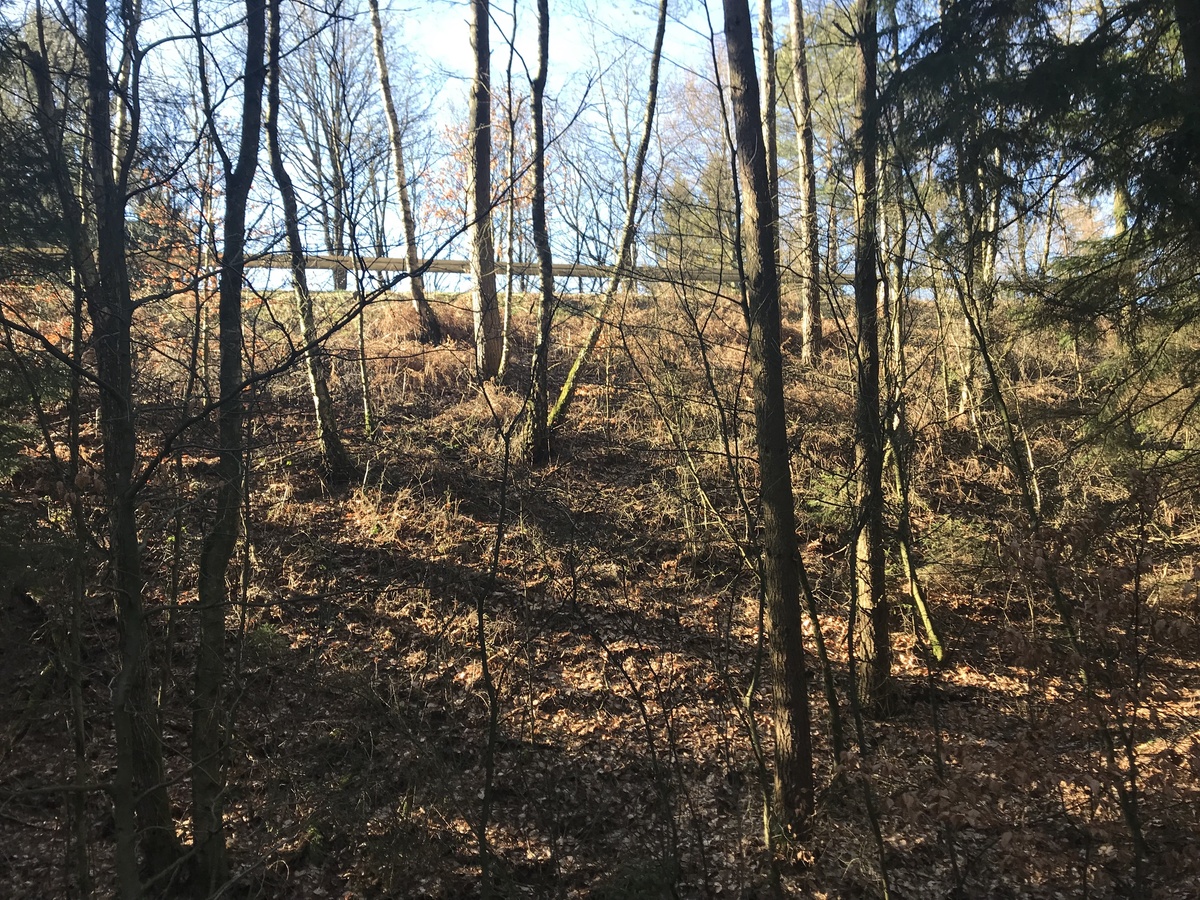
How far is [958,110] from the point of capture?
5301 millimetres

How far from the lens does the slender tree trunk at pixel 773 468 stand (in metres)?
5.75

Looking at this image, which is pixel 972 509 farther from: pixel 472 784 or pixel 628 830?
pixel 472 784

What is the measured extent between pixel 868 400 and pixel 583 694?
405 cm

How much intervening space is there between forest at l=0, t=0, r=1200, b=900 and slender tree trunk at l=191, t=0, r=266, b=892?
0.11ft

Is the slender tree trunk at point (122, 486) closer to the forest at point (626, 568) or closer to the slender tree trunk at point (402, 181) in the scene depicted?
the forest at point (626, 568)

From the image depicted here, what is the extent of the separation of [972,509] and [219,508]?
29.3ft

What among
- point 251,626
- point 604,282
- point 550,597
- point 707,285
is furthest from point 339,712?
point 707,285

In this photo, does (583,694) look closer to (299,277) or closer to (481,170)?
(299,277)

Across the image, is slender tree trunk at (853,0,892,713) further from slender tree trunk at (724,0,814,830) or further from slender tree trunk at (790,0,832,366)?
slender tree trunk at (790,0,832,366)

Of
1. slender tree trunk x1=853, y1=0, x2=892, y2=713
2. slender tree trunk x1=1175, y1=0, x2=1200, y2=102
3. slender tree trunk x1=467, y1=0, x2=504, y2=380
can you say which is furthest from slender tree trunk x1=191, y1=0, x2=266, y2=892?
slender tree trunk x1=1175, y1=0, x2=1200, y2=102

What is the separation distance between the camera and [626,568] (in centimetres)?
904

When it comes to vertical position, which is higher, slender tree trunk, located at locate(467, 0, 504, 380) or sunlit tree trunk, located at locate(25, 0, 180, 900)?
slender tree trunk, located at locate(467, 0, 504, 380)

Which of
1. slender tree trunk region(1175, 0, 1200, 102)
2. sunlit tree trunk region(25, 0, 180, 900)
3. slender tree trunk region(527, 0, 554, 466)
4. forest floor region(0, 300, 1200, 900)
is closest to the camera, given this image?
sunlit tree trunk region(25, 0, 180, 900)

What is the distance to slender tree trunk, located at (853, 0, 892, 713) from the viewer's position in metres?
5.73
